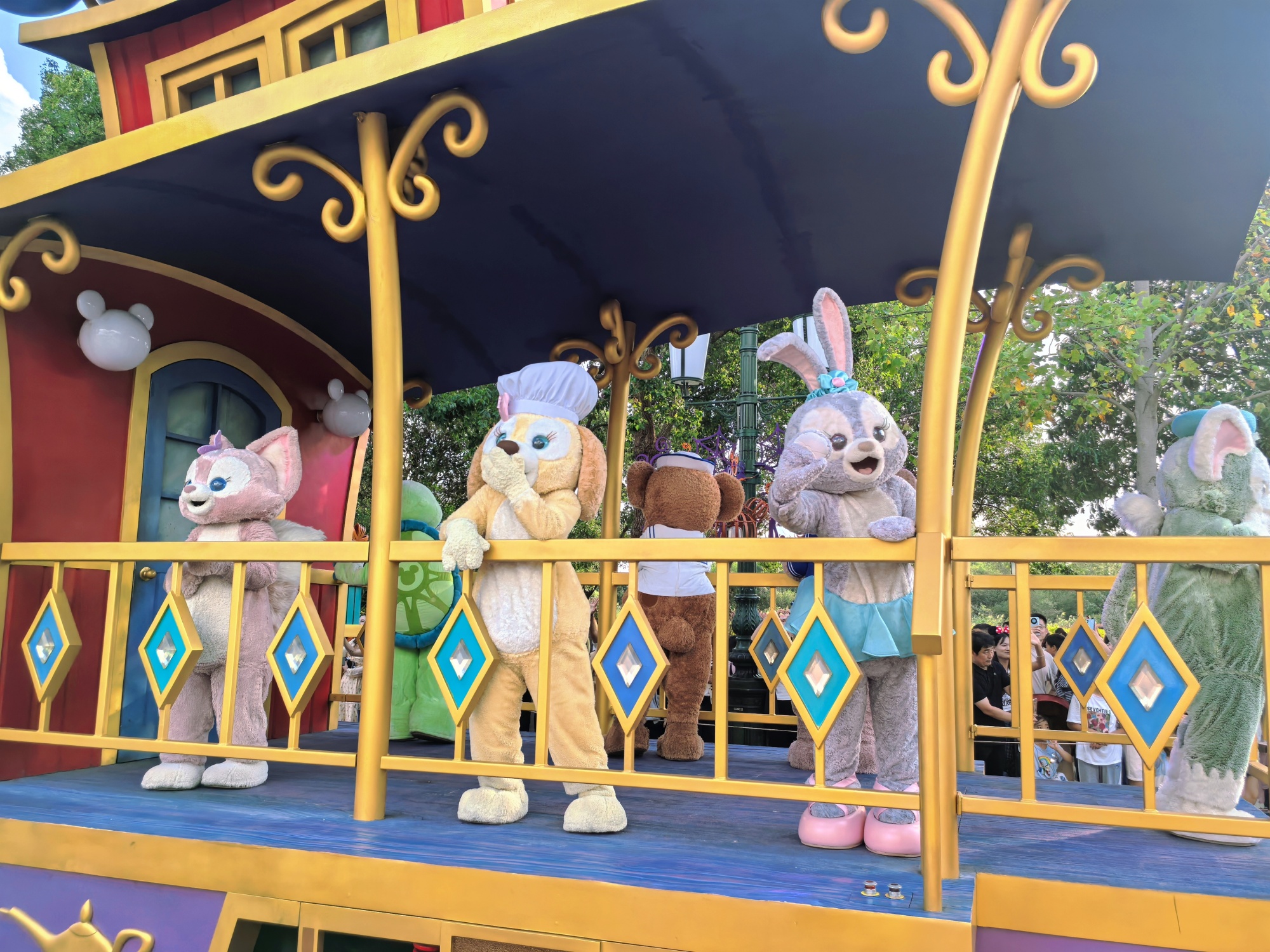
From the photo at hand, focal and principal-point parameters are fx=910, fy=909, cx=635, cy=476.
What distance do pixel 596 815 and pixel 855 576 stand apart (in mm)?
1094

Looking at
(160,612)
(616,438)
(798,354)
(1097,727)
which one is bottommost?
(1097,727)

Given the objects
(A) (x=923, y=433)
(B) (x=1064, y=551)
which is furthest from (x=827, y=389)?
(B) (x=1064, y=551)

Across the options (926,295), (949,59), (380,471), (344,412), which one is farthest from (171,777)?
(926,295)

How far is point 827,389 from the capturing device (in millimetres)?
3201

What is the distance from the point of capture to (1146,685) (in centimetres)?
224

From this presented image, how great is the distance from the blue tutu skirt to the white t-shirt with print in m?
3.57

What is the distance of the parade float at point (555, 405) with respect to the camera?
7.39 feet

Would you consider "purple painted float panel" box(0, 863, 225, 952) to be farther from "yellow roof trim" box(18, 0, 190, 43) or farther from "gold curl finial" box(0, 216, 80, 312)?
"yellow roof trim" box(18, 0, 190, 43)

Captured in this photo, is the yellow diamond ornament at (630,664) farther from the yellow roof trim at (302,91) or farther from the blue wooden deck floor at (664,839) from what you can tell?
the yellow roof trim at (302,91)

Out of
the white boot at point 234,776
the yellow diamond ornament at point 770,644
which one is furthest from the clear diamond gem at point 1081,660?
the white boot at point 234,776

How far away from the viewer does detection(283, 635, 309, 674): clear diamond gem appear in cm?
298

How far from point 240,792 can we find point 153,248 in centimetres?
232

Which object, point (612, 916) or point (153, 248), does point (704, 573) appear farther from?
point (153, 248)

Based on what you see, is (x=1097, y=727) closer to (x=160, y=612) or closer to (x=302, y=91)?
(x=160, y=612)
